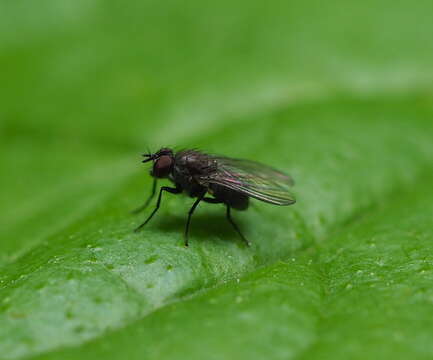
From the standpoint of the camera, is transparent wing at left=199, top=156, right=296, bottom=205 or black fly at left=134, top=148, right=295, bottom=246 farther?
black fly at left=134, top=148, right=295, bottom=246

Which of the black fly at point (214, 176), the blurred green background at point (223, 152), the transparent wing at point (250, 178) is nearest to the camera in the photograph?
the blurred green background at point (223, 152)

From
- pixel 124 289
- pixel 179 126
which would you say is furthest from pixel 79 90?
pixel 124 289

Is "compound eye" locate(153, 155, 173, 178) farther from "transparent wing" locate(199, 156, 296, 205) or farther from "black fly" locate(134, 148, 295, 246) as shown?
"transparent wing" locate(199, 156, 296, 205)

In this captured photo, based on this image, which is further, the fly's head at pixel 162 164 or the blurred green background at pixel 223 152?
the fly's head at pixel 162 164

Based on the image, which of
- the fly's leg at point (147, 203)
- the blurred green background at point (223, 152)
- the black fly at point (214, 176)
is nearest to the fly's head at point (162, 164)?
the black fly at point (214, 176)

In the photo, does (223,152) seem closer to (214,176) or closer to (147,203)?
(214,176)

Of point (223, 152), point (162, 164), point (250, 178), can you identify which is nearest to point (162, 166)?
point (162, 164)

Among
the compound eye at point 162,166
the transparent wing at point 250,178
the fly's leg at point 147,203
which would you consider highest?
the compound eye at point 162,166

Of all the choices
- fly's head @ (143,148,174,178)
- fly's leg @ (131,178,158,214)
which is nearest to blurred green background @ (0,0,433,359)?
fly's leg @ (131,178,158,214)

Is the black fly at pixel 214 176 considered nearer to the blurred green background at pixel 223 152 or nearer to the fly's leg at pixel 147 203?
the fly's leg at pixel 147 203
